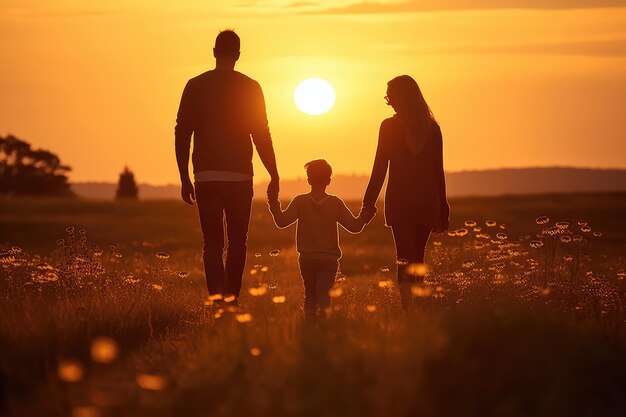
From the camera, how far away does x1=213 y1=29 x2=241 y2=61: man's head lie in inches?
437

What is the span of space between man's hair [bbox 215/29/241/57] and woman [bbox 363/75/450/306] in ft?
5.77

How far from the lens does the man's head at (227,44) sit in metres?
11.1

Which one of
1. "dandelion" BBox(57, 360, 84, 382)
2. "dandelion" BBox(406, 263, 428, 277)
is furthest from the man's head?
"dandelion" BBox(57, 360, 84, 382)

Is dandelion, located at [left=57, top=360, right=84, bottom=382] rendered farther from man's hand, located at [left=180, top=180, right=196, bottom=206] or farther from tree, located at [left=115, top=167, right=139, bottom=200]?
tree, located at [left=115, top=167, right=139, bottom=200]

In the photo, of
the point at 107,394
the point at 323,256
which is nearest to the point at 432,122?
the point at 323,256

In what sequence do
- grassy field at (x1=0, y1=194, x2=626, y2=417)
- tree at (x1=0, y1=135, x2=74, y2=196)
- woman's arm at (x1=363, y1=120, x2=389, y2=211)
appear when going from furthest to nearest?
tree at (x1=0, y1=135, x2=74, y2=196) → woman's arm at (x1=363, y1=120, x2=389, y2=211) → grassy field at (x1=0, y1=194, x2=626, y2=417)

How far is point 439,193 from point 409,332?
11.0 ft

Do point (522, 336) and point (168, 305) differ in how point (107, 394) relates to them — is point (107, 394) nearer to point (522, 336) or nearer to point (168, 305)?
point (522, 336)

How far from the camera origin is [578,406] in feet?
22.2

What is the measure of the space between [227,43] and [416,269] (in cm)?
312

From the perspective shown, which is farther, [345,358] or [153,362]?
[153,362]

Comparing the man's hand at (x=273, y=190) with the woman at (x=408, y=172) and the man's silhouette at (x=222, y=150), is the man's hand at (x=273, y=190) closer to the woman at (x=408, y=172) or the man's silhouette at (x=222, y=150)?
the man's silhouette at (x=222, y=150)

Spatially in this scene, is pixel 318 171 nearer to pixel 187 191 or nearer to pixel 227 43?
pixel 187 191

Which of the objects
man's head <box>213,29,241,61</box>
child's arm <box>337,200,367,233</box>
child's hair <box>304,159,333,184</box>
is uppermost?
man's head <box>213,29,241,61</box>
